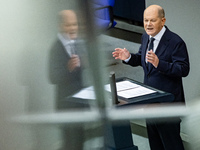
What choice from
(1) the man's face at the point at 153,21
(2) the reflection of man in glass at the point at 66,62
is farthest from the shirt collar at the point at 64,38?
(1) the man's face at the point at 153,21

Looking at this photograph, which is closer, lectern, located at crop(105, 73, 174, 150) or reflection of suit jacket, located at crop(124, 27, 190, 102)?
lectern, located at crop(105, 73, 174, 150)

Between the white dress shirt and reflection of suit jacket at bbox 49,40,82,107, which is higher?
the white dress shirt

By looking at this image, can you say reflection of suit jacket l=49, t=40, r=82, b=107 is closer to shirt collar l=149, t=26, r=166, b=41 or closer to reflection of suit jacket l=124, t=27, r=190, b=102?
reflection of suit jacket l=124, t=27, r=190, b=102

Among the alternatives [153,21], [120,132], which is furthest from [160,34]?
[120,132]

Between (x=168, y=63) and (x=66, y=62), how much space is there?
1.73ft

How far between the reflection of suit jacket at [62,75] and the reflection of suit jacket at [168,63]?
18.0 inches

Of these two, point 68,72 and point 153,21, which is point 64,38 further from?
point 153,21

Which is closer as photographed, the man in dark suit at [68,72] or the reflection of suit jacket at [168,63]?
the man in dark suit at [68,72]

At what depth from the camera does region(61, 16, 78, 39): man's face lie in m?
0.19

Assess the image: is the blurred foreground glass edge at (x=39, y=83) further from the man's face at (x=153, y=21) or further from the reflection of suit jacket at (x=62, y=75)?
the man's face at (x=153, y=21)

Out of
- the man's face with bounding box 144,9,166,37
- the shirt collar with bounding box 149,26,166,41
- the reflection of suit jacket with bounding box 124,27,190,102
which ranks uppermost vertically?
the man's face with bounding box 144,9,166,37

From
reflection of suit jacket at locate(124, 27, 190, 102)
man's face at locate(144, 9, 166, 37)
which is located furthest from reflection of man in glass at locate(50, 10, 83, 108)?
man's face at locate(144, 9, 166, 37)

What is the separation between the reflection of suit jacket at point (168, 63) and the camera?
693 millimetres

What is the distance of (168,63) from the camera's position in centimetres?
71
